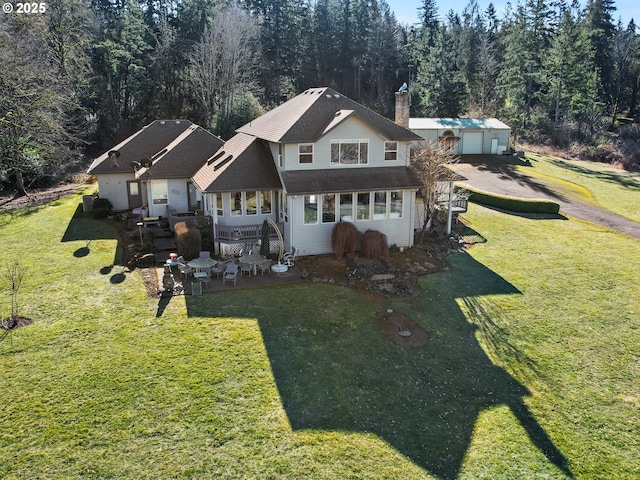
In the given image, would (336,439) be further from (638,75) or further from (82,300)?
(638,75)

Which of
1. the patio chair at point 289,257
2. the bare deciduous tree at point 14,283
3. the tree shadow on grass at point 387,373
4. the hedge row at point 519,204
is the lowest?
the tree shadow on grass at point 387,373

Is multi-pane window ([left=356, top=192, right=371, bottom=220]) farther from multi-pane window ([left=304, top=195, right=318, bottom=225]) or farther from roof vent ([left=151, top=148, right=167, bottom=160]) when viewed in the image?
roof vent ([left=151, top=148, right=167, bottom=160])

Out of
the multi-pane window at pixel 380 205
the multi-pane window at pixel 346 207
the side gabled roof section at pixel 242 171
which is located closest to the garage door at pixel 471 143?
the multi-pane window at pixel 380 205

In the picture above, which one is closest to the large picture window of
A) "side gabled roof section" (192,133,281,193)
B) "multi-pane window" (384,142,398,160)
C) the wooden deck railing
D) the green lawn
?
"side gabled roof section" (192,133,281,193)

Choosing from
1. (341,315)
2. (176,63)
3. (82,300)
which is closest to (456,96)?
(176,63)

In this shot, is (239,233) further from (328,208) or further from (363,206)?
(363,206)

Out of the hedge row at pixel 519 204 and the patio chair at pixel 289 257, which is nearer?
the patio chair at pixel 289 257

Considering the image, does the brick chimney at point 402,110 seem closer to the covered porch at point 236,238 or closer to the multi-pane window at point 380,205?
the multi-pane window at point 380,205
